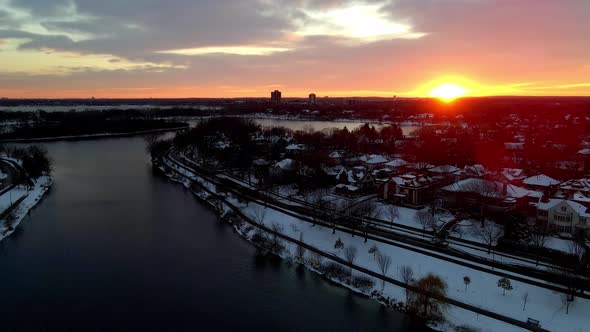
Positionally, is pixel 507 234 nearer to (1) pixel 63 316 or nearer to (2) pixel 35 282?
(1) pixel 63 316

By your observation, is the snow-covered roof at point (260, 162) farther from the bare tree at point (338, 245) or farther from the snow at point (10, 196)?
the bare tree at point (338, 245)

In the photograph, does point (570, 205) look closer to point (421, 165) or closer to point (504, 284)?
point (504, 284)

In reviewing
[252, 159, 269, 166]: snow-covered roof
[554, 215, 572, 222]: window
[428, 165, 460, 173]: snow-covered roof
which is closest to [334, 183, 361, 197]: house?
[428, 165, 460, 173]: snow-covered roof

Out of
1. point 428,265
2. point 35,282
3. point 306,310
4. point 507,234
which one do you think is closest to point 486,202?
point 507,234

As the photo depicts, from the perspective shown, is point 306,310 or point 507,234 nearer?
point 306,310

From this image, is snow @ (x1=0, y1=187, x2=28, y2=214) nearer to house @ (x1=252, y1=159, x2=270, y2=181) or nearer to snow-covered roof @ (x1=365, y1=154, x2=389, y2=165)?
house @ (x1=252, y1=159, x2=270, y2=181)

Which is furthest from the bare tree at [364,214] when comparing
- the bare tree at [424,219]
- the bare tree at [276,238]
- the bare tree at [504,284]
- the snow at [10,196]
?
the snow at [10,196]
